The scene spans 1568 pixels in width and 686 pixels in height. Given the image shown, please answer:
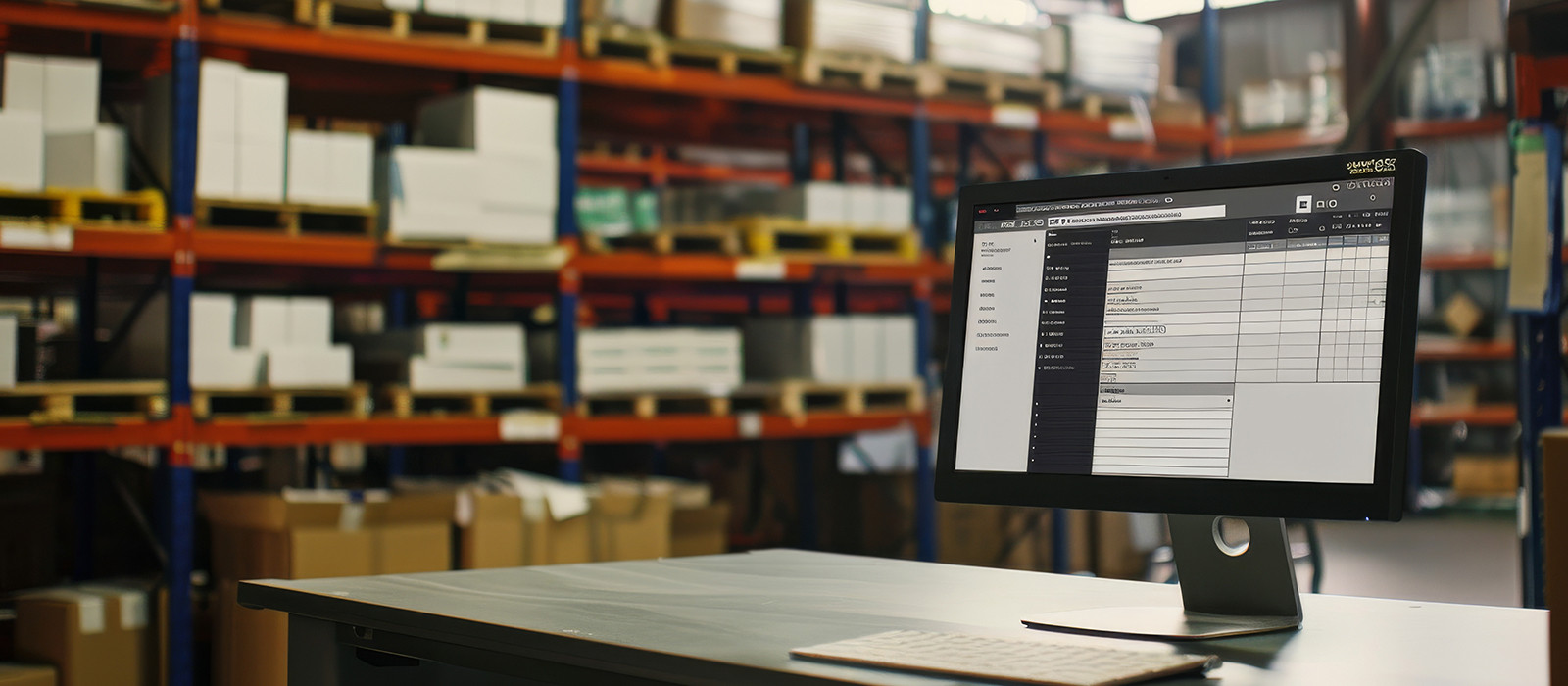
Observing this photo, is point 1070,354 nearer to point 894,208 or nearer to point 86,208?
point 86,208

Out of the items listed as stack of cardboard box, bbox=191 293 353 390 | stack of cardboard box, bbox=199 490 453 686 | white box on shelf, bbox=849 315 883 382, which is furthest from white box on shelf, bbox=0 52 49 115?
white box on shelf, bbox=849 315 883 382

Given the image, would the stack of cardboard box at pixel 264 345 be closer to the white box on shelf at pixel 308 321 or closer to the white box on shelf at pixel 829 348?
the white box on shelf at pixel 308 321

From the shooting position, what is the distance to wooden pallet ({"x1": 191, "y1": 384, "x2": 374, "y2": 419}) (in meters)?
Result: 5.01

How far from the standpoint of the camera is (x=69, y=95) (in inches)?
191

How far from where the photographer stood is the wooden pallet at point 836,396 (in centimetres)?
636

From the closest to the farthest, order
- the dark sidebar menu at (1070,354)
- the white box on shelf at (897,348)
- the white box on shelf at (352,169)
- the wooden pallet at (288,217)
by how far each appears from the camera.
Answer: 1. the dark sidebar menu at (1070,354)
2. the wooden pallet at (288,217)
3. the white box on shelf at (352,169)
4. the white box on shelf at (897,348)

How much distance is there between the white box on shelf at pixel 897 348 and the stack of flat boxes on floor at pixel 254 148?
2556 millimetres

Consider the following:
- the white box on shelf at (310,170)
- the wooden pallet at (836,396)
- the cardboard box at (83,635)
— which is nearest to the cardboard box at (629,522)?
the wooden pallet at (836,396)

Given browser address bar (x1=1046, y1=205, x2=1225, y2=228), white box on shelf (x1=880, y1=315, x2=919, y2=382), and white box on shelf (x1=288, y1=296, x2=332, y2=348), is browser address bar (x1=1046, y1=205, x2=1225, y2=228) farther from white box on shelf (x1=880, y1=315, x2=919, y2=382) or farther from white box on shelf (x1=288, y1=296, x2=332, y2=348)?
white box on shelf (x1=880, y1=315, x2=919, y2=382)

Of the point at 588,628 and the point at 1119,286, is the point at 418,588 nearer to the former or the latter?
the point at 588,628

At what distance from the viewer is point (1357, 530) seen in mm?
10648

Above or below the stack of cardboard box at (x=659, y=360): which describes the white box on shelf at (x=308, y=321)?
above

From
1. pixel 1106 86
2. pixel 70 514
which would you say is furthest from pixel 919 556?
pixel 70 514

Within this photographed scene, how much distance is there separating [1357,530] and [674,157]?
5.87 metres
